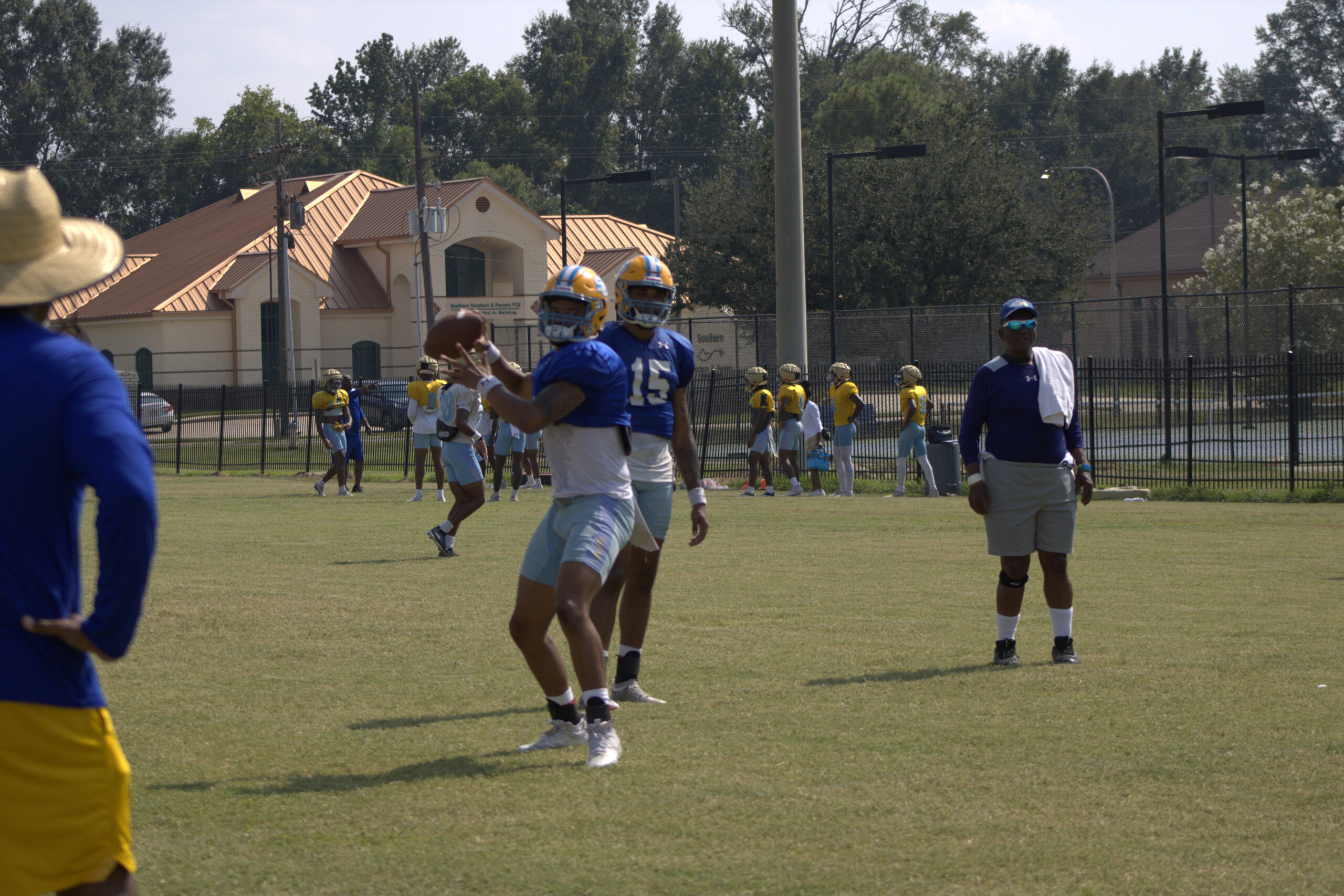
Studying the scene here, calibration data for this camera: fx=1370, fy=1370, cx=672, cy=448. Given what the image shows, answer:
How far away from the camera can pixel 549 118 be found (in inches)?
3853

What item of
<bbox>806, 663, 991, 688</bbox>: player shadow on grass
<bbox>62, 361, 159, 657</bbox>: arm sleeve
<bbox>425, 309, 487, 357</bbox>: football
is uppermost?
<bbox>425, 309, 487, 357</bbox>: football

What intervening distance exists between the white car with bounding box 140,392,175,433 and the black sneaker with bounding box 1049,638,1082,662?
33600 mm

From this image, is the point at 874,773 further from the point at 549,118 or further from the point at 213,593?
the point at 549,118

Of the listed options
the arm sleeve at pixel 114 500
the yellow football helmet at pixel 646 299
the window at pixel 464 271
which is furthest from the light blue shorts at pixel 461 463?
the window at pixel 464 271

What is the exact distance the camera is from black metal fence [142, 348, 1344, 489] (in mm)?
22812

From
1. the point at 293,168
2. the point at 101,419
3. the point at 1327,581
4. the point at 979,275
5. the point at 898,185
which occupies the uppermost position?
the point at 293,168

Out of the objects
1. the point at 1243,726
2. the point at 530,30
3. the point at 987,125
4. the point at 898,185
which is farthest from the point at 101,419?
the point at 530,30

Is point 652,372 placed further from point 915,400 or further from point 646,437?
point 915,400

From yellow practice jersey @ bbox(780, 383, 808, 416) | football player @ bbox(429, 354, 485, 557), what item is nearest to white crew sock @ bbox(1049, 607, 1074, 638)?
football player @ bbox(429, 354, 485, 557)

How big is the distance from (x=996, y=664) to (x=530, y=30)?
10124 centimetres

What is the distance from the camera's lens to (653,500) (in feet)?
23.3

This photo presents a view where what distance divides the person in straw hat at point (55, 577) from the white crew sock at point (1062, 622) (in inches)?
243

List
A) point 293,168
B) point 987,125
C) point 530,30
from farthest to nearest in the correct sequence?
1. point 530,30
2. point 293,168
3. point 987,125

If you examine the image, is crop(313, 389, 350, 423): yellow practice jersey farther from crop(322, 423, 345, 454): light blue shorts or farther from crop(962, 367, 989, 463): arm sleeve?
crop(962, 367, 989, 463): arm sleeve
